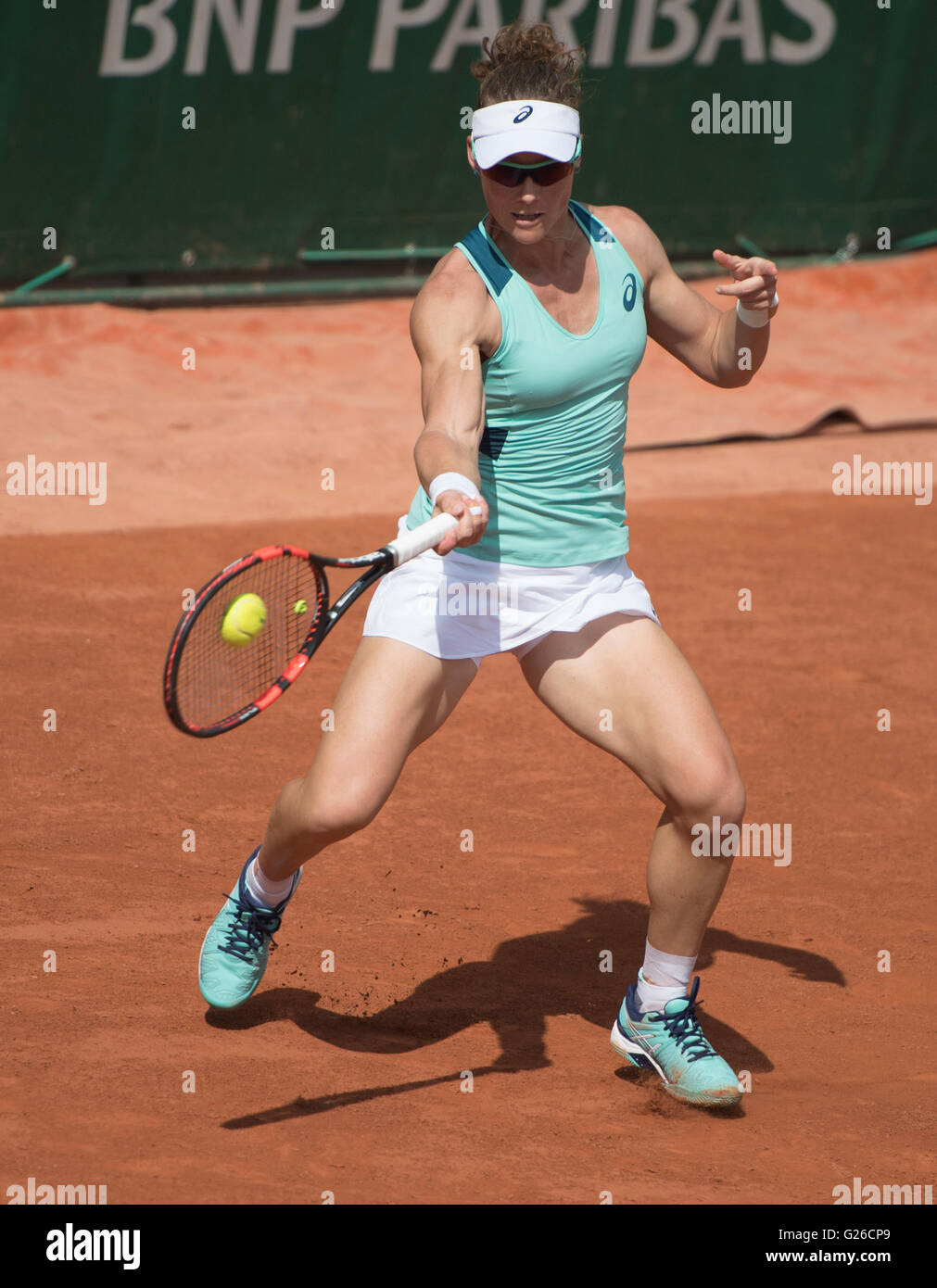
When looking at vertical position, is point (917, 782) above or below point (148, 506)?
below

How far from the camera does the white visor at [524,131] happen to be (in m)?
3.31

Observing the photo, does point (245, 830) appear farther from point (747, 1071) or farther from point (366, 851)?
point (747, 1071)

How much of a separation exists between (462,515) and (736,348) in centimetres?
97

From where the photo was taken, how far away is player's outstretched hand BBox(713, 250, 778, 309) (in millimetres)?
3566

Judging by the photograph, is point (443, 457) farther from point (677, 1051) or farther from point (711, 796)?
point (677, 1051)

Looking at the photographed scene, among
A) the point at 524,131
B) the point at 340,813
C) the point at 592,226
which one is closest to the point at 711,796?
the point at 340,813

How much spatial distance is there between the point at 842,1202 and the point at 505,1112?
711 mm

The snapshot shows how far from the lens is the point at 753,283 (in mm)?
3568

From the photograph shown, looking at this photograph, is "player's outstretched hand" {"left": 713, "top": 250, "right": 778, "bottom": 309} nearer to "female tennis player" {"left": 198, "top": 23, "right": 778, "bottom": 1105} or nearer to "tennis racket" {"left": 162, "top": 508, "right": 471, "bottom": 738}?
"female tennis player" {"left": 198, "top": 23, "right": 778, "bottom": 1105}

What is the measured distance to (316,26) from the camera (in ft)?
35.8

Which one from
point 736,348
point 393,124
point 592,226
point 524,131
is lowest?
point 736,348

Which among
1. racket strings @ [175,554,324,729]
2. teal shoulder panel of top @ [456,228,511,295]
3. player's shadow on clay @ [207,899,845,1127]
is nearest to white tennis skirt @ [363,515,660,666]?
racket strings @ [175,554,324,729]

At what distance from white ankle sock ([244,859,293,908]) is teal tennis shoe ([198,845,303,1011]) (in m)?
0.01

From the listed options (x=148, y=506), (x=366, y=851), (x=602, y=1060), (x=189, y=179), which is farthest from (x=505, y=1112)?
(x=189, y=179)
